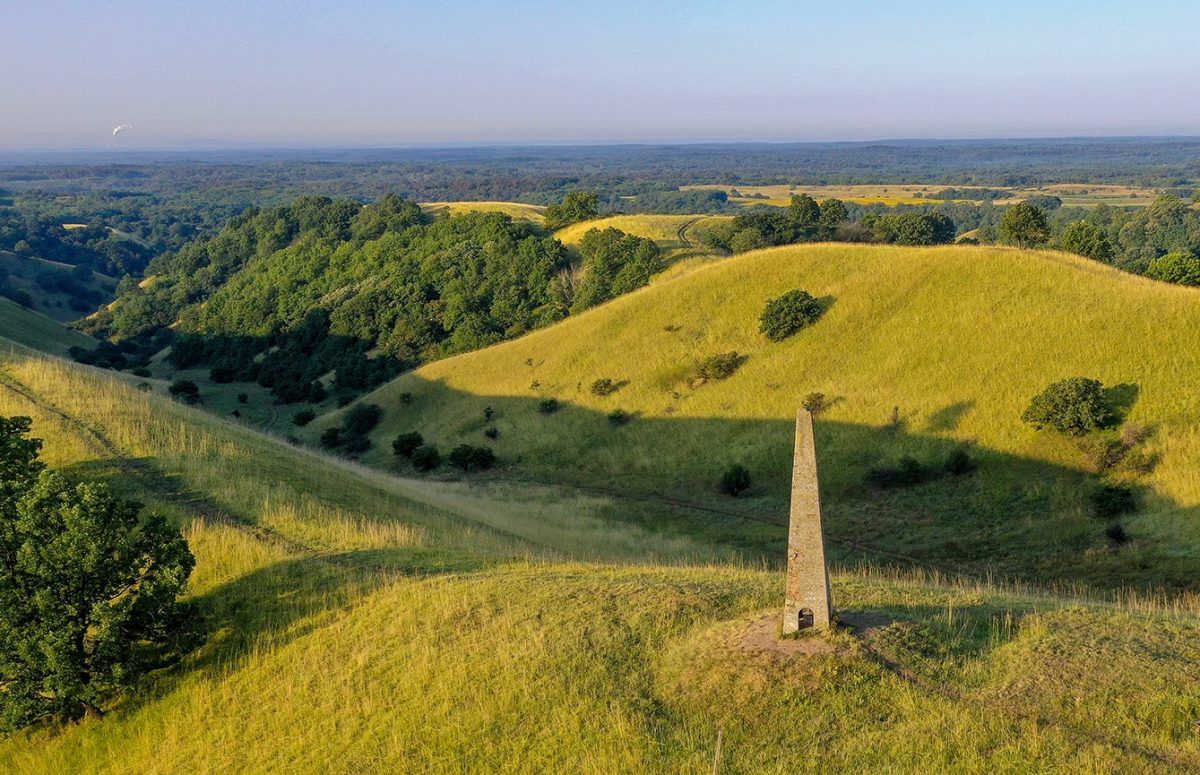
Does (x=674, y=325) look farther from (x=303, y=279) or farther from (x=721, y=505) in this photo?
(x=303, y=279)

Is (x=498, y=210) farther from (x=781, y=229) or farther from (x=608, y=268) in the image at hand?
(x=781, y=229)

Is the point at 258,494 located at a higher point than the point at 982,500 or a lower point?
higher

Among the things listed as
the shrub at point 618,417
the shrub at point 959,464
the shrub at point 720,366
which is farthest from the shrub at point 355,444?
the shrub at point 959,464

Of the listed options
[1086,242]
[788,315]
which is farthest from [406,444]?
[1086,242]

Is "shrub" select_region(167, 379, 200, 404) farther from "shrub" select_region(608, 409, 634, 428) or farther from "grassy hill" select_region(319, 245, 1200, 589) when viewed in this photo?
"shrub" select_region(608, 409, 634, 428)

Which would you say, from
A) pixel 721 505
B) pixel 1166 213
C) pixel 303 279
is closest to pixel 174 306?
pixel 303 279

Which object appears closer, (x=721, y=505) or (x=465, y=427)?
(x=721, y=505)

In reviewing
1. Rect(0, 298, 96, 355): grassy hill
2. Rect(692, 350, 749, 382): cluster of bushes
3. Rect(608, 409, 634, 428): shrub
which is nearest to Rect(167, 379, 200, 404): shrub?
Rect(0, 298, 96, 355): grassy hill
